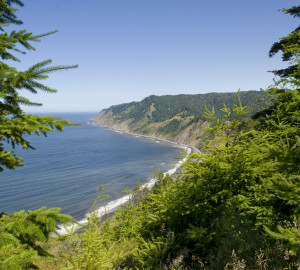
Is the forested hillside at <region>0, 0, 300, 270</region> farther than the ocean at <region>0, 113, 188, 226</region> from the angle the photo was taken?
No

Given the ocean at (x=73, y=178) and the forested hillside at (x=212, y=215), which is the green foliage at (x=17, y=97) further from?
the ocean at (x=73, y=178)

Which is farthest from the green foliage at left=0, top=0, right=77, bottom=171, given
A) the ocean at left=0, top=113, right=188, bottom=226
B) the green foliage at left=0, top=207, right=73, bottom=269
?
the ocean at left=0, top=113, right=188, bottom=226

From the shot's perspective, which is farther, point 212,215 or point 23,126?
point 212,215

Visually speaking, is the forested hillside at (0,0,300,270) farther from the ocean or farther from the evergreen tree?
the ocean

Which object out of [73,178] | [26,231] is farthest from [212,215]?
[73,178]

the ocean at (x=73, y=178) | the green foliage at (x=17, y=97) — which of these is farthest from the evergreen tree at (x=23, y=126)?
the ocean at (x=73, y=178)

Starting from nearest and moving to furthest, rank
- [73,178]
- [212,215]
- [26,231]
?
[26,231] → [212,215] → [73,178]

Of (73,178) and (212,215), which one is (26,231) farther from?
(73,178)

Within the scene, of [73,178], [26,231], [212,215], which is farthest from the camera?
[73,178]

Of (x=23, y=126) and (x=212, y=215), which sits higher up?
(x=23, y=126)

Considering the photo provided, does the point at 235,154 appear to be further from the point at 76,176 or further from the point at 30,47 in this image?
the point at 76,176

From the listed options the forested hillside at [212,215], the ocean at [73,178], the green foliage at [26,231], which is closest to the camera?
the green foliage at [26,231]

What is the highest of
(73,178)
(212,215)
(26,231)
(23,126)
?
(23,126)

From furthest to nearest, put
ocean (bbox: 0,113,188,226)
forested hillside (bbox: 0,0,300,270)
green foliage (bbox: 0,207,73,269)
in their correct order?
ocean (bbox: 0,113,188,226) → forested hillside (bbox: 0,0,300,270) → green foliage (bbox: 0,207,73,269)
